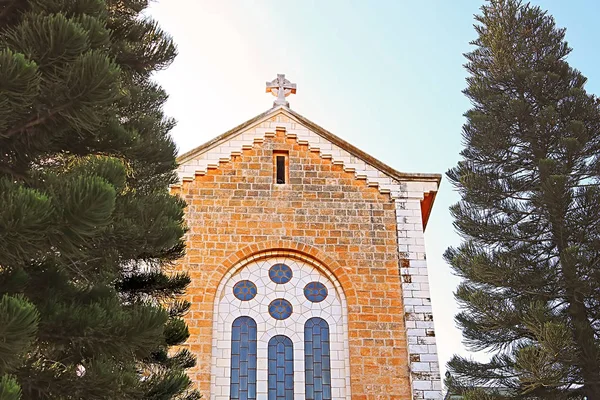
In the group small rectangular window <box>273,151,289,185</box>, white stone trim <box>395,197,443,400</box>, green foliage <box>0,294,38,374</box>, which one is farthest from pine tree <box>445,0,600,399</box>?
green foliage <box>0,294,38,374</box>

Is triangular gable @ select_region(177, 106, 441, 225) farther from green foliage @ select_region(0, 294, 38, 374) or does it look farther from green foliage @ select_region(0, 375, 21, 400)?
green foliage @ select_region(0, 375, 21, 400)

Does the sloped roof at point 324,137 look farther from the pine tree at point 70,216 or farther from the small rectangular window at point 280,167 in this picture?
the pine tree at point 70,216

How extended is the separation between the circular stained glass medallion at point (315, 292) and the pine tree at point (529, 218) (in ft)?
7.47

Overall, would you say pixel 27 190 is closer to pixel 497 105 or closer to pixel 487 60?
pixel 497 105

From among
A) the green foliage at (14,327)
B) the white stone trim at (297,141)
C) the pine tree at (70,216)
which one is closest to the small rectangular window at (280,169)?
the white stone trim at (297,141)

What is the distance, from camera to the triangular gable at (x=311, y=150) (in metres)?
13.1

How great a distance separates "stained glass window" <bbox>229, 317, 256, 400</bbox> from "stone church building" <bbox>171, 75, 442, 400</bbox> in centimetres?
2

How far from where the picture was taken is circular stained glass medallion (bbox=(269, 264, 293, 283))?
1227 centimetres

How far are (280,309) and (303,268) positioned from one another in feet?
2.85

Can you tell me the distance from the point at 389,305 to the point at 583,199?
12.4 feet

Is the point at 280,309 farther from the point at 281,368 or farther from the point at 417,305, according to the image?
the point at 417,305

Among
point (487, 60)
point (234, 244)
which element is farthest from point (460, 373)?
point (487, 60)

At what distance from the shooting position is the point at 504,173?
13.5 m

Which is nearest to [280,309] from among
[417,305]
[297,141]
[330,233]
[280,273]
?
[280,273]
